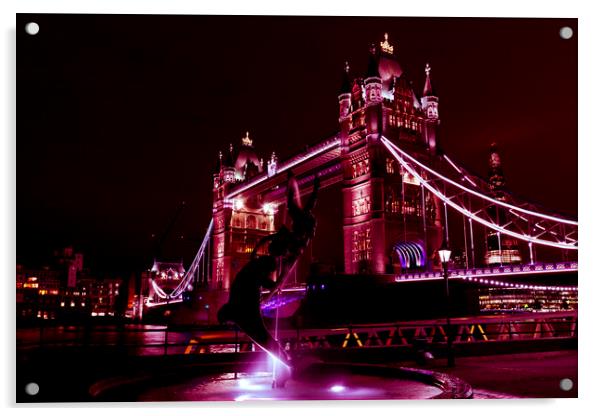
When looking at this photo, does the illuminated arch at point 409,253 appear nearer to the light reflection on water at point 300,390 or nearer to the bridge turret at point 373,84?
the bridge turret at point 373,84

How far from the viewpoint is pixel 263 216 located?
179ft

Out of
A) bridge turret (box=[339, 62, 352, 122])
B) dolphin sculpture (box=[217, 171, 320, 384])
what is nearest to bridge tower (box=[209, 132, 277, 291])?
bridge turret (box=[339, 62, 352, 122])

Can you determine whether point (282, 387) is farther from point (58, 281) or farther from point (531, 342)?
point (58, 281)

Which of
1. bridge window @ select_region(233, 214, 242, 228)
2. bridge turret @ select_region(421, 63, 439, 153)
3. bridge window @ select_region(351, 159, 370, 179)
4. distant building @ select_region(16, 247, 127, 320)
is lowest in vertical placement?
distant building @ select_region(16, 247, 127, 320)

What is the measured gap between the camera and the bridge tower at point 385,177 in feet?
104

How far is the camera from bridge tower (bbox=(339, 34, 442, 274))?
1247 inches

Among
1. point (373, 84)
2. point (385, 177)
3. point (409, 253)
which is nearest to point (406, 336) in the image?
point (409, 253)

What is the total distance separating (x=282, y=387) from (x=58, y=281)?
80.3 feet

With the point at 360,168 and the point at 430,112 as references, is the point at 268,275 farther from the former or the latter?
the point at 430,112

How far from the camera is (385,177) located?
3256cm

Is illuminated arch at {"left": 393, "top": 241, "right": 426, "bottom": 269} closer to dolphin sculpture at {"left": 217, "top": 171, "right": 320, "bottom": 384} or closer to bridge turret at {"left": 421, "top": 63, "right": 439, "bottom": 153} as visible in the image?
bridge turret at {"left": 421, "top": 63, "right": 439, "bottom": 153}
